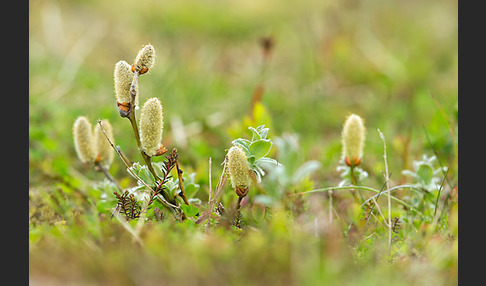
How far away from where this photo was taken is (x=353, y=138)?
2254 millimetres

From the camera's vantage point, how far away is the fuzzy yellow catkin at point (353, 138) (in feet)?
7.32

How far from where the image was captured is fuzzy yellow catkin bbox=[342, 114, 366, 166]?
223 centimetres

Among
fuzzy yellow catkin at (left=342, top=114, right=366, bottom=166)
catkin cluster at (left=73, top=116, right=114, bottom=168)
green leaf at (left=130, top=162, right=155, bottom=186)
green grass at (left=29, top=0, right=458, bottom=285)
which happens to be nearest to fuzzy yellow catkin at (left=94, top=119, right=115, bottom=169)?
catkin cluster at (left=73, top=116, right=114, bottom=168)

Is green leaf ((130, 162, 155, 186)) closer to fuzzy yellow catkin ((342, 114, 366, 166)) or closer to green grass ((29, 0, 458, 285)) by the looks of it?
green grass ((29, 0, 458, 285))

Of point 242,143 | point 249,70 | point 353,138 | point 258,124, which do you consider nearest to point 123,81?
point 242,143

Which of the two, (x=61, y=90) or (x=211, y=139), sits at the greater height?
(x=61, y=90)

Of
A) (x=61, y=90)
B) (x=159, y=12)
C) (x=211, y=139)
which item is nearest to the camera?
(x=211, y=139)

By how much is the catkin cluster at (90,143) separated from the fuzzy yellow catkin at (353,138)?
39.7 inches

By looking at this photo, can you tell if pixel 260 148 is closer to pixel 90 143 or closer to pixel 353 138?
pixel 353 138

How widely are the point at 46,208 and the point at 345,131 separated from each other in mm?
1349

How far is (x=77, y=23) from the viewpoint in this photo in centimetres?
639

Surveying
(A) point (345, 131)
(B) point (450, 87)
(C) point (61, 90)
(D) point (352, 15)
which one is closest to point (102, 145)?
(A) point (345, 131)

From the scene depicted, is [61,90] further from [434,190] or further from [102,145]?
[434,190]

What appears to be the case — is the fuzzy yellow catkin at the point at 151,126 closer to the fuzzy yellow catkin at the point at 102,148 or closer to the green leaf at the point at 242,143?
the green leaf at the point at 242,143
